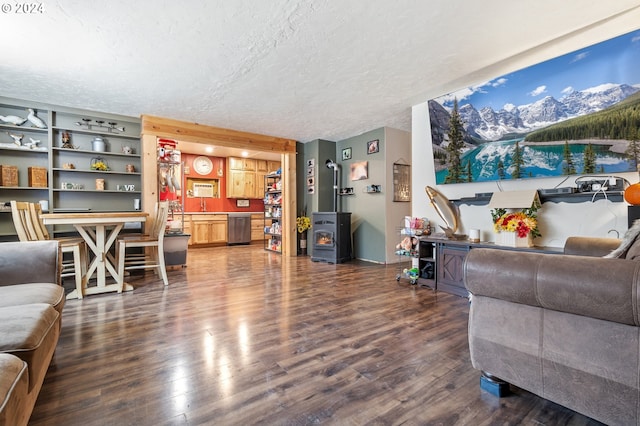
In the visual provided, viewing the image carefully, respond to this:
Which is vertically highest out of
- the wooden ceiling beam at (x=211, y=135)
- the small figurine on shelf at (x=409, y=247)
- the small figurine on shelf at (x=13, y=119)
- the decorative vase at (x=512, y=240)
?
the wooden ceiling beam at (x=211, y=135)

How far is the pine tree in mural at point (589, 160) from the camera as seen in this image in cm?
245

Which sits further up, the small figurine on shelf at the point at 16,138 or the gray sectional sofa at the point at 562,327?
the small figurine on shelf at the point at 16,138

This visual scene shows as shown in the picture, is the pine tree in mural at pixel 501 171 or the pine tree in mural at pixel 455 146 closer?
the pine tree in mural at pixel 501 171

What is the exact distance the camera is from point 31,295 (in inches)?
61.7

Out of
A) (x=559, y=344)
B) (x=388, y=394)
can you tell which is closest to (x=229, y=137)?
(x=388, y=394)

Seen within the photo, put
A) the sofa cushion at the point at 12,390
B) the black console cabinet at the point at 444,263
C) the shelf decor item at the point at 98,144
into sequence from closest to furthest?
1. the sofa cushion at the point at 12,390
2. the black console cabinet at the point at 444,263
3. the shelf decor item at the point at 98,144

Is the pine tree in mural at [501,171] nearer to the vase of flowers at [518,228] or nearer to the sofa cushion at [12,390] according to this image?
the vase of flowers at [518,228]

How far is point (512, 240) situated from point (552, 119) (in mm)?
1165

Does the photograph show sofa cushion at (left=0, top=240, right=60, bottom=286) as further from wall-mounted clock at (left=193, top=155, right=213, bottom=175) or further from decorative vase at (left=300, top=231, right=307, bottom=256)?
wall-mounted clock at (left=193, top=155, right=213, bottom=175)

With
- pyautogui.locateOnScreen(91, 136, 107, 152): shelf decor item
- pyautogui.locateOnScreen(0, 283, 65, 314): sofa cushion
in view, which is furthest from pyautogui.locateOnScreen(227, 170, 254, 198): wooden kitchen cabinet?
pyautogui.locateOnScreen(0, 283, 65, 314): sofa cushion

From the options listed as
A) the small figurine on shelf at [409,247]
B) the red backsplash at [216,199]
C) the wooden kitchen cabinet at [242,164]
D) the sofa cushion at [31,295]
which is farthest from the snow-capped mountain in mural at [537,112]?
the red backsplash at [216,199]

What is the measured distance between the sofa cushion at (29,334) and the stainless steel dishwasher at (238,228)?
6.46 metres

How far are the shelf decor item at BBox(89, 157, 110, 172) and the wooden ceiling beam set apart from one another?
75 cm

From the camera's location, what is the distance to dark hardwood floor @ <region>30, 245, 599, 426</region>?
132 cm
